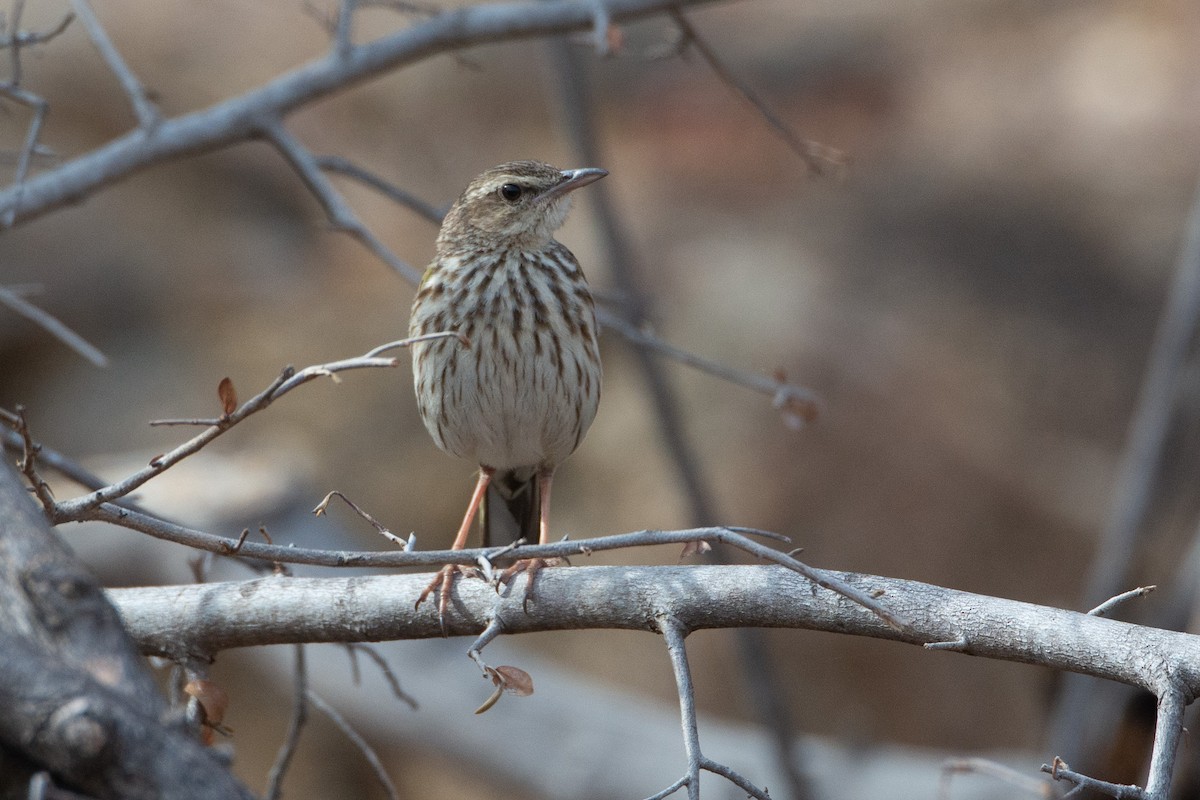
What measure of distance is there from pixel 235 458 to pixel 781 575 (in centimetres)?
667

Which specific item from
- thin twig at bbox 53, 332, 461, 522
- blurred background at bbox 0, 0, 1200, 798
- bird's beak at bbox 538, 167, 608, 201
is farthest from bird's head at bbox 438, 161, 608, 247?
blurred background at bbox 0, 0, 1200, 798

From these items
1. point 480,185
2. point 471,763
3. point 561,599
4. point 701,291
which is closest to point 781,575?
point 561,599

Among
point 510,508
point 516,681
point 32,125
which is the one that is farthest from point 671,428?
point 516,681

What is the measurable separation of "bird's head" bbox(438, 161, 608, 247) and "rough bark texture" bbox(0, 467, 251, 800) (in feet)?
10.5

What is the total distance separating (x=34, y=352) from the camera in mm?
12961

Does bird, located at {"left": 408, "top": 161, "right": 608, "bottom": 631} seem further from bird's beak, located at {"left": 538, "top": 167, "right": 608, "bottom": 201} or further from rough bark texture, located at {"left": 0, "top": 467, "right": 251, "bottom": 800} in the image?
rough bark texture, located at {"left": 0, "top": 467, "right": 251, "bottom": 800}

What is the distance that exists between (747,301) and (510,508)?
6.40 meters

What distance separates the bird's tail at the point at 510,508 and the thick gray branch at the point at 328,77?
1.91m

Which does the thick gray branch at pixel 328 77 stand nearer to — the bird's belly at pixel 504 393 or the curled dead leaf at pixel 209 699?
the bird's belly at pixel 504 393

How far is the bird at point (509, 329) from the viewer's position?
497cm

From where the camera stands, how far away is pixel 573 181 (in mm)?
5207

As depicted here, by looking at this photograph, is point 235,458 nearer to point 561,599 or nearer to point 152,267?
point 152,267

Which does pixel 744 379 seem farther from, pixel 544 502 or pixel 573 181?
pixel 544 502

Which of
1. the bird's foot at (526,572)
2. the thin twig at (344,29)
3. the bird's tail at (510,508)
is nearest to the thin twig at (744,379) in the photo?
the bird's tail at (510,508)
